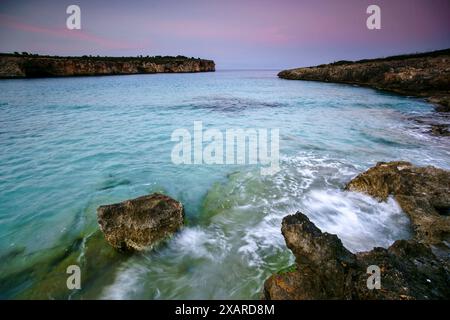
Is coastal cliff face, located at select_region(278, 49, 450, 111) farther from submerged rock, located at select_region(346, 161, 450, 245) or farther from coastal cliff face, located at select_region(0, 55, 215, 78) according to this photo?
coastal cliff face, located at select_region(0, 55, 215, 78)

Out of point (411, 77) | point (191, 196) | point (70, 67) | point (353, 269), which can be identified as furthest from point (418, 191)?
point (70, 67)

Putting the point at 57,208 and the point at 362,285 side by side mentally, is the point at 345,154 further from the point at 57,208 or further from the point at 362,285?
the point at 57,208

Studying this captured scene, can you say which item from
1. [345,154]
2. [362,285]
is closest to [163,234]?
[362,285]

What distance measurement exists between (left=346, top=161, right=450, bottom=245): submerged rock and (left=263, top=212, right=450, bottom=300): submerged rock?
155 cm

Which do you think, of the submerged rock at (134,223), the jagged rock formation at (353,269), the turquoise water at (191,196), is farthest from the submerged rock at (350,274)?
the submerged rock at (134,223)

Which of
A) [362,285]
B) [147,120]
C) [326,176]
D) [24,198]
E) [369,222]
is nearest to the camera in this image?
[362,285]

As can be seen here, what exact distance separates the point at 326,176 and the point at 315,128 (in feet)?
27.4

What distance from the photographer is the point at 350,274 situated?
3.47m

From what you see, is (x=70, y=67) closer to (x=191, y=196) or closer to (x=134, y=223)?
(x=191, y=196)

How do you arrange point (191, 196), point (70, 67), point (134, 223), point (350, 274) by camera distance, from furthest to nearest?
point (70, 67), point (191, 196), point (134, 223), point (350, 274)

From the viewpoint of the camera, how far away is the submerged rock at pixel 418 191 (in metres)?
5.24

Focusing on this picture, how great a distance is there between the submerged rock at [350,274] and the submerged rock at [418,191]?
1551 millimetres

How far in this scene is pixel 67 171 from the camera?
31.1 ft

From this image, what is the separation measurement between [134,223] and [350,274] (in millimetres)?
3934
